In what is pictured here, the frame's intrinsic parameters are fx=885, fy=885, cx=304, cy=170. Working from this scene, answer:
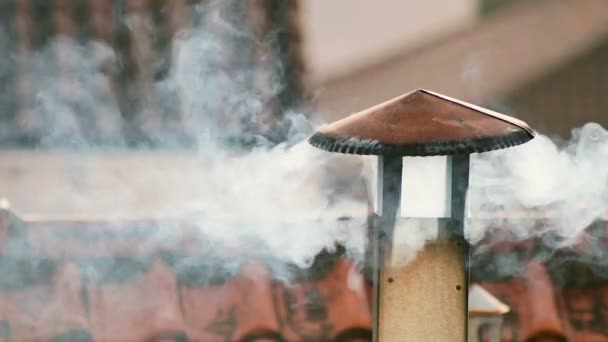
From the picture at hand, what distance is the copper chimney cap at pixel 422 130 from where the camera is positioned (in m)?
2.10

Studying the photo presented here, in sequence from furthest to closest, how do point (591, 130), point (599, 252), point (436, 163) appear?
1. point (591, 130)
2. point (599, 252)
3. point (436, 163)

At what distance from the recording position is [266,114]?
3.73m

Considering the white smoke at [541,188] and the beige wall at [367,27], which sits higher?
the beige wall at [367,27]

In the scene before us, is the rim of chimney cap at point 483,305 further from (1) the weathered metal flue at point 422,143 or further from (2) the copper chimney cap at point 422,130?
(2) the copper chimney cap at point 422,130

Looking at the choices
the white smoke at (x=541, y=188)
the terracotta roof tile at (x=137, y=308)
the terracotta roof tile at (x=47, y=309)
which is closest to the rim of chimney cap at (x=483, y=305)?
the white smoke at (x=541, y=188)

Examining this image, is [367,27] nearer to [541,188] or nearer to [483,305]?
[541,188]

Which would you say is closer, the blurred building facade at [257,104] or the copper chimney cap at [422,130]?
the copper chimney cap at [422,130]

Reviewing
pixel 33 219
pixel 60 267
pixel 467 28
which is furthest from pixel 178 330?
pixel 467 28

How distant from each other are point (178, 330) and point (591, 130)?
166 cm

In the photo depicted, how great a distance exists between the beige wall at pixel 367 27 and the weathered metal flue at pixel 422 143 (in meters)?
2.02

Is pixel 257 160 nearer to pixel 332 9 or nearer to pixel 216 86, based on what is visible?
pixel 216 86

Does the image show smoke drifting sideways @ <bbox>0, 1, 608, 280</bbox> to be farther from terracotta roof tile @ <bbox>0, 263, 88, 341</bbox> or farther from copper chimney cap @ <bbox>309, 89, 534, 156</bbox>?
copper chimney cap @ <bbox>309, 89, 534, 156</bbox>

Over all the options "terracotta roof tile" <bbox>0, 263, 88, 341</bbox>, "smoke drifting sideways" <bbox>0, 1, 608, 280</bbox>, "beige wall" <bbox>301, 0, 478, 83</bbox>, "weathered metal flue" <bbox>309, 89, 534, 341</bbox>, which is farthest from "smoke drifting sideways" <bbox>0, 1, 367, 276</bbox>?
"weathered metal flue" <bbox>309, 89, 534, 341</bbox>

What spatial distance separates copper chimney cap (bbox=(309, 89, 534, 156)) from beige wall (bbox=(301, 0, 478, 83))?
2.00 metres
